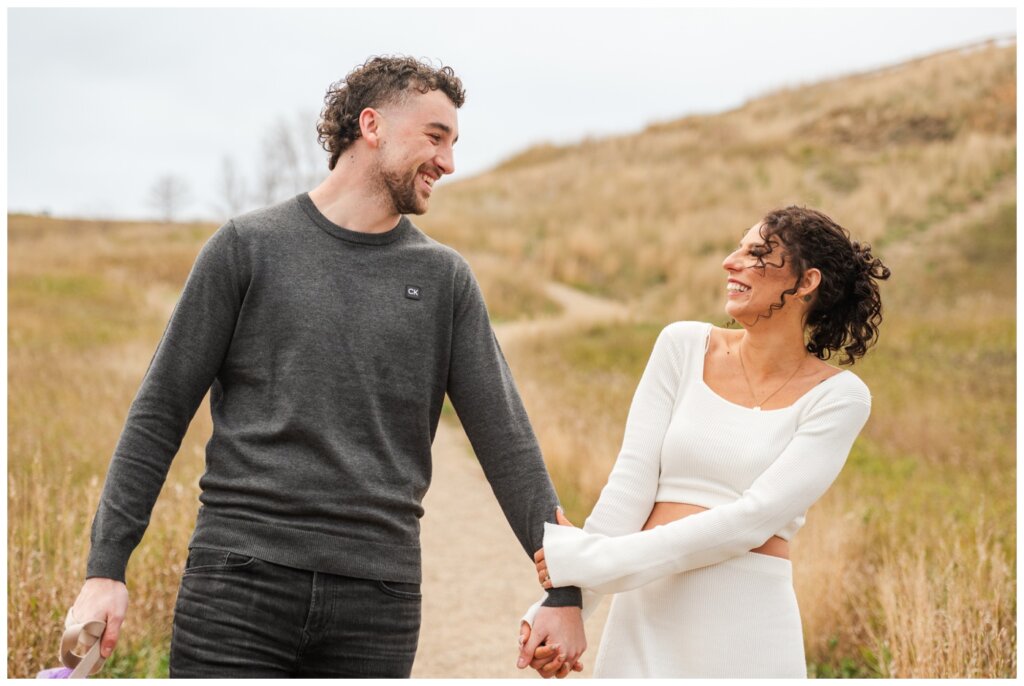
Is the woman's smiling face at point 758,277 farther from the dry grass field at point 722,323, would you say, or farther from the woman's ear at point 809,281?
the dry grass field at point 722,323

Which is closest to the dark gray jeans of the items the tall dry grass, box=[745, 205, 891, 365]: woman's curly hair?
box=[745, 205, 891, 365]: woman's curly hair

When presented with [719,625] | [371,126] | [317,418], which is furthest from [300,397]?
[719,625]

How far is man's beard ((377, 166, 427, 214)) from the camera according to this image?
9.37 feet

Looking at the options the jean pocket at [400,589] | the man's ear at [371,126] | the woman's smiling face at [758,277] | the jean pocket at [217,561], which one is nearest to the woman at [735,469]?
the woman's smiling face at [758,277]

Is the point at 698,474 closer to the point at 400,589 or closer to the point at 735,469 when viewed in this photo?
the point at 735,469

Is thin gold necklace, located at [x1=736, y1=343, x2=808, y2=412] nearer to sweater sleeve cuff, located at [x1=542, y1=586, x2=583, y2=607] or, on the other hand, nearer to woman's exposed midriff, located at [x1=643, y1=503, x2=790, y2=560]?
woman's exposed midriff, located at [x1=643, y1=503, x2=790, y2=560]

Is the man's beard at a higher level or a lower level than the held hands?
higher

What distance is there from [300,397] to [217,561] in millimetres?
444

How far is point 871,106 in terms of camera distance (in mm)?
41156

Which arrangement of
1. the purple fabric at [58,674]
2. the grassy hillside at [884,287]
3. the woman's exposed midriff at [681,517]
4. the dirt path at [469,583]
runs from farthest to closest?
the dirt path at [469,583]
the grassy hillside at [884,287]
the woman's exposed midriff at [681,517]
the purple fabric at [58,674]

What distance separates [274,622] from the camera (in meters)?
2.46

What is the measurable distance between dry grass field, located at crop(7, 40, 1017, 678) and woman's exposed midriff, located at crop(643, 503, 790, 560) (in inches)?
83.9

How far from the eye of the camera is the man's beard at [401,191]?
2855 mm

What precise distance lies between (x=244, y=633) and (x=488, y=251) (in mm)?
26612
